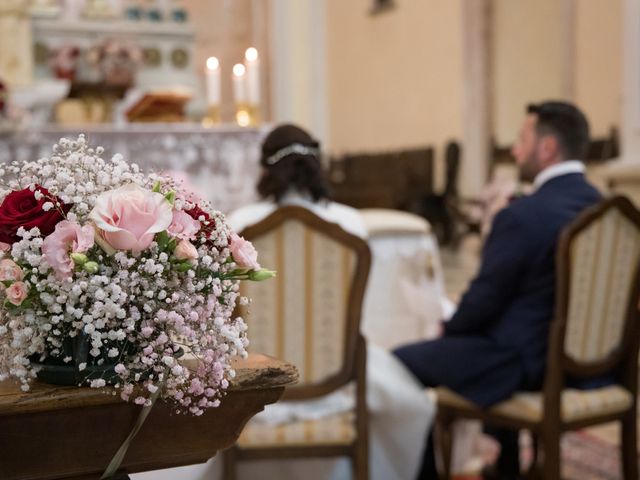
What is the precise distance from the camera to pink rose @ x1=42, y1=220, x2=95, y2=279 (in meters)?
1.25

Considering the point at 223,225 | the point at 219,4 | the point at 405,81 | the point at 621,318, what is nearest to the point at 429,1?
the point at 405,81

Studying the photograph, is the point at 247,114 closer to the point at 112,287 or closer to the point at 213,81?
the point at 213,81

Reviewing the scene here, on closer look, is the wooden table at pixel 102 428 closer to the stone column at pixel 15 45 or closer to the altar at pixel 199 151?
the altar at pixel 199 151

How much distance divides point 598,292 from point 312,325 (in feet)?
3.18

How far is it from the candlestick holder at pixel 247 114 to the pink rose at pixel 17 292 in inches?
148

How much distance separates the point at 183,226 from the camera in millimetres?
1320

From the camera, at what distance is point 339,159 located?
49.6 feet

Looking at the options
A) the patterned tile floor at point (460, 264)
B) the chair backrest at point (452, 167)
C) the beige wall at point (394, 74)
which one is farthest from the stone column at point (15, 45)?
the beige wall at point (394, 74)

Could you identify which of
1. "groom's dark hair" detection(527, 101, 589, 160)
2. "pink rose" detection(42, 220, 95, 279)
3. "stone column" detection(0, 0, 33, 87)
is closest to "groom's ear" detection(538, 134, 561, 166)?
"groom's dark hair" detection(527, 101, 589, 160)

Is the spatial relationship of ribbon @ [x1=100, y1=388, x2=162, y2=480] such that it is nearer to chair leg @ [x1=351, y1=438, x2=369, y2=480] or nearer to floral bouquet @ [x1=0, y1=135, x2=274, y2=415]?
floral bouquet @ [x1=0, y1=135, x2=274, y2=415]

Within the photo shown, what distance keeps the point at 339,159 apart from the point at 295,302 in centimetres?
1232

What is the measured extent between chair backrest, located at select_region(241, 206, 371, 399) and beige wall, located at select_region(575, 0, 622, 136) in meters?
6.54

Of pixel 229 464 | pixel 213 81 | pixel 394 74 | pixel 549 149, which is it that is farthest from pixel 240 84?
pixel 394 74

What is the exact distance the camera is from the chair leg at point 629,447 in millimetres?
3279
